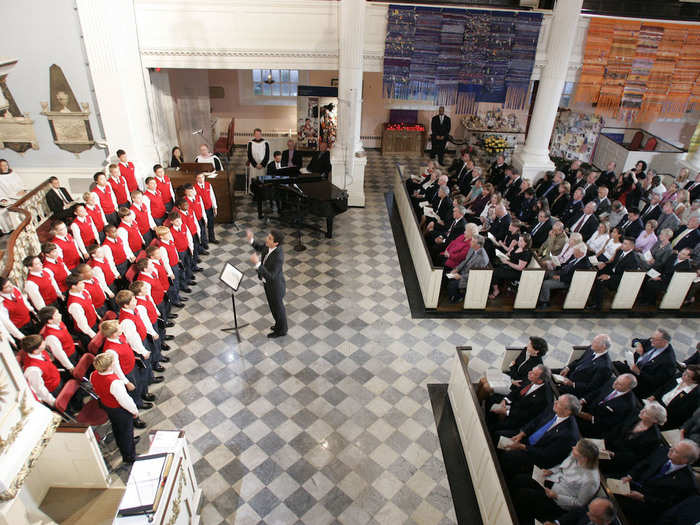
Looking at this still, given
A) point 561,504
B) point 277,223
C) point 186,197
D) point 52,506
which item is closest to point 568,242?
point 561,504

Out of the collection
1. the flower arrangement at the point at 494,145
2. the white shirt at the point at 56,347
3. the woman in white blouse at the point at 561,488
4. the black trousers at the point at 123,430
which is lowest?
the black trousers at the point at 123,430

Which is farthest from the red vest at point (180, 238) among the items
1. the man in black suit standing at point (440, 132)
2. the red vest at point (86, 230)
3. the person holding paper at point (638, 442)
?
the man in black suit standing at point (440, 132)

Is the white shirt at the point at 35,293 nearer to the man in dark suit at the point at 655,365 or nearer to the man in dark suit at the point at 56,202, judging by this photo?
the man in dark suit at the point at 56,202

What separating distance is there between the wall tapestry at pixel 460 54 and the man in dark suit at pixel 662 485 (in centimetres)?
929

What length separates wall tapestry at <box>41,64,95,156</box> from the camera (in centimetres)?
998

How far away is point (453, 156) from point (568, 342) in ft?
30.0

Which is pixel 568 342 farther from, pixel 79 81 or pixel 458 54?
pixel 79 81

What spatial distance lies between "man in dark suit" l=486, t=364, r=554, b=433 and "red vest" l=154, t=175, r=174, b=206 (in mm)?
6772

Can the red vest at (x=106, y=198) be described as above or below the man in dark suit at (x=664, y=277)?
above

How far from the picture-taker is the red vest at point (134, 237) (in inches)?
301

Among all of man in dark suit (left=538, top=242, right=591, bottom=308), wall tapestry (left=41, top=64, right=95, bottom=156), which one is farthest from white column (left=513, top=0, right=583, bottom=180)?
wall tapestry (left=41, top=64, right=95, bottom=156)

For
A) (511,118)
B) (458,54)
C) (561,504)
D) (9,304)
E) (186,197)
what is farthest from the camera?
(511,118)

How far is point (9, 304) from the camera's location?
19.4ft

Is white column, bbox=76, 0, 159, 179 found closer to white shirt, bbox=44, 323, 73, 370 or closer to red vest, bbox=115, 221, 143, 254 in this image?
red vest, bbox=115, 221, 143, 254
